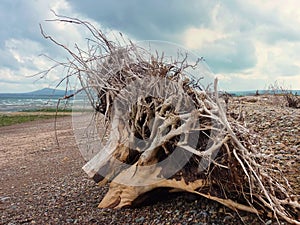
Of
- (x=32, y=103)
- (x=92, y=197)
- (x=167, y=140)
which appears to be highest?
(x=167, y=140)

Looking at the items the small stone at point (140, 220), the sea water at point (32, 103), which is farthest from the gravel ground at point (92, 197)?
the sea water at point (32, 103)

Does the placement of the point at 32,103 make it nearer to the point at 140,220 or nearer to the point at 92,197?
the point at 92,197

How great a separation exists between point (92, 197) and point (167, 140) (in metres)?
2.05

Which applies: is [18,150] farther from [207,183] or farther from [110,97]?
[207,183]

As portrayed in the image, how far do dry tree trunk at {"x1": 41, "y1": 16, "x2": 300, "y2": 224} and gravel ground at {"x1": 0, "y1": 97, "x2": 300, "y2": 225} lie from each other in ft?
0.73

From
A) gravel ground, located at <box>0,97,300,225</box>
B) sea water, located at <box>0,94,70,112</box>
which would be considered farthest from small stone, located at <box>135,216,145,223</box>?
sea water, located at <box>0,94,70,112</box>

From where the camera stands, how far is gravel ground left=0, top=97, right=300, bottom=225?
405 cm

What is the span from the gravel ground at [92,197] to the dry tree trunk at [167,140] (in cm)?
22

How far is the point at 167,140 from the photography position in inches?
161

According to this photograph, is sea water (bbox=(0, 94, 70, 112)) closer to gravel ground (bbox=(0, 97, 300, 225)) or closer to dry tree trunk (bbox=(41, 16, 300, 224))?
dry tree trunk (bbox=(41, 16, 300, 224))

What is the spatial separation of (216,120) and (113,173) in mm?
1859

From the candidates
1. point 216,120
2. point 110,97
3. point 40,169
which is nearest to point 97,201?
point 110,97

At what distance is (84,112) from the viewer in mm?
5441

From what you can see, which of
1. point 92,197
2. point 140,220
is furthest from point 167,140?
point 92,197
